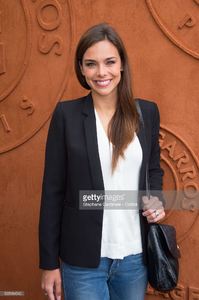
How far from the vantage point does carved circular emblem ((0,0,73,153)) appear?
2643 mm

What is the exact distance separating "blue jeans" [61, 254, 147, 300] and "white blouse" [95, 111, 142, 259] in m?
0.06

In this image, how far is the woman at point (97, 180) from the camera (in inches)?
71.0

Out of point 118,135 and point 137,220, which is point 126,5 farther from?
point 137,220

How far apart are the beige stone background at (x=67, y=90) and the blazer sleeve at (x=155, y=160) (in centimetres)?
48

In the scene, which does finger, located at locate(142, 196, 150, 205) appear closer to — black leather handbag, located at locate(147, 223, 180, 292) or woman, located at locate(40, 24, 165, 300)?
woman, located at locate(40, 24, 165, 300)

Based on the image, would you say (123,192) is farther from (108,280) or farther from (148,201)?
(108,280)

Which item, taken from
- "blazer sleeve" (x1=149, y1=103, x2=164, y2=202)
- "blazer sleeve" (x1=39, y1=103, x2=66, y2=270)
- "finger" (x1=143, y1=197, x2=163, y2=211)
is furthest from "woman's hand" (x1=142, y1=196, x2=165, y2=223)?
"blazer sleeve" (x1=39, y1=103, x2=66, y2=270)

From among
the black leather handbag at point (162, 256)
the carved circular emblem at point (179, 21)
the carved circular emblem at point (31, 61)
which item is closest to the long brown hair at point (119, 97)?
the black leather handbag at point (162, 256)

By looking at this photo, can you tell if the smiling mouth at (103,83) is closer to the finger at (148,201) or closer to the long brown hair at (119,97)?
the long brown hair at (119,97)

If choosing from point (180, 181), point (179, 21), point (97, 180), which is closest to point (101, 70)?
point (97, 180)

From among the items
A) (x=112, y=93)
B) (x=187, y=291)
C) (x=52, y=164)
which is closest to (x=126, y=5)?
(x=112, y=93)

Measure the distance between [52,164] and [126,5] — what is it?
1.24 m

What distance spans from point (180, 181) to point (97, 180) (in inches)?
38.4

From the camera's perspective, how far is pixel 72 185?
1855mm
